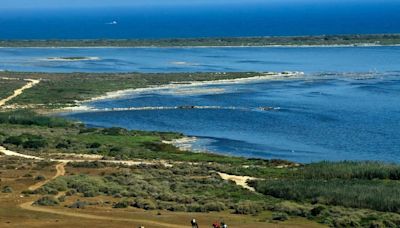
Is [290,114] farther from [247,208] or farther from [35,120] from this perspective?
[247,208]

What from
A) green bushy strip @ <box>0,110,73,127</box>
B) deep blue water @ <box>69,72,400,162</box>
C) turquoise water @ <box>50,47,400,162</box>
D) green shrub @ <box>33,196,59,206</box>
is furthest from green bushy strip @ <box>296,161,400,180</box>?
green bushy strip @ <box>0,110,73,127</box>

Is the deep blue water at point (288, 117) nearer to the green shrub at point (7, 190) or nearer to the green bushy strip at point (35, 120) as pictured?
the green bushy strip at point (35, 120)

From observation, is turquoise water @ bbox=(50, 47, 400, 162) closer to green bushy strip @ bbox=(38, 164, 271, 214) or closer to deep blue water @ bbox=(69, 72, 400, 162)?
deep blue water @ bbox=(69, 72, 400, 162)

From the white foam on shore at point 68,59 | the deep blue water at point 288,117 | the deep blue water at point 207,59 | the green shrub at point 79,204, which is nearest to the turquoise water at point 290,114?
the deep blue water at point 288,117

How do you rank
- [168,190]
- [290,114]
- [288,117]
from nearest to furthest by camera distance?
[168,190] → [288,117] → [290,114]

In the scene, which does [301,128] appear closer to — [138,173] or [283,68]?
[138,173]

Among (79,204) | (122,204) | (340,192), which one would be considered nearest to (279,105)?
(340,192)
